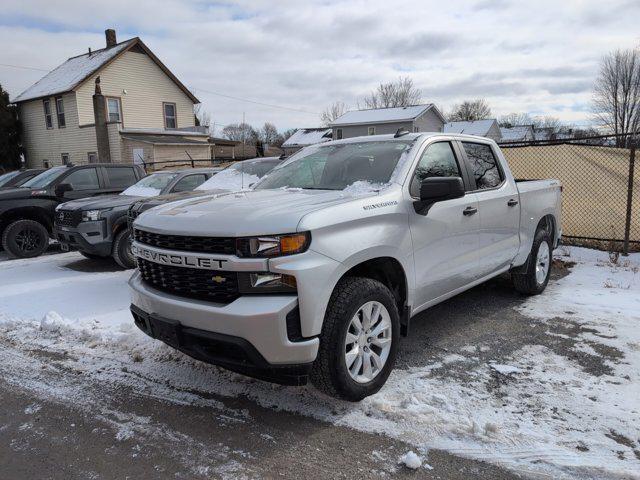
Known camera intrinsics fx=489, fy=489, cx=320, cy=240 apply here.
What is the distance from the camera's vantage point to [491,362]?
157 inches

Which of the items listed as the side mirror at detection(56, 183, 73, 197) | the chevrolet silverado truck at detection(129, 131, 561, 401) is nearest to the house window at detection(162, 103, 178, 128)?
the side mirror at detection(56, 183, 73, 197)

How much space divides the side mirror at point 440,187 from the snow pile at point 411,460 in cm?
177

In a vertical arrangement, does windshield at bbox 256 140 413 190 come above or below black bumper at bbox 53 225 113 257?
above

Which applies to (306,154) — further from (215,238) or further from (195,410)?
(195,410)

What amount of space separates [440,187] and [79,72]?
1093 inches

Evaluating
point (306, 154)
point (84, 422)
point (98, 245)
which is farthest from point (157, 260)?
point (98, 245)

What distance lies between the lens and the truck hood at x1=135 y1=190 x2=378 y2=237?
2.91 m

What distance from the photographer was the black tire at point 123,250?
24.6ft

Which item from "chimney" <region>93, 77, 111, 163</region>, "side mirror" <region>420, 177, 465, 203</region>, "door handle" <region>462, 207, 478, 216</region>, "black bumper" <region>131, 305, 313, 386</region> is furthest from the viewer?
"chimney" <region>93, 77, 111, 163</region>

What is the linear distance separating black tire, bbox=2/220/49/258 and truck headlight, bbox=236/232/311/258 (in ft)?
26.1

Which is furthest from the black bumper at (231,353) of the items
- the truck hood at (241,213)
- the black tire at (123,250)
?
the black tire at (123,250)

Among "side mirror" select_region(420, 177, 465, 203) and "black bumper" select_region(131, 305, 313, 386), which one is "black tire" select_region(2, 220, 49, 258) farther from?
"side mirror" select_region(420, 177, 465, 203)

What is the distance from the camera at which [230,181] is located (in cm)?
758

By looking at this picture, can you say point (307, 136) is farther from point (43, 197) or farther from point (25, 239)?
point (25, 239)
